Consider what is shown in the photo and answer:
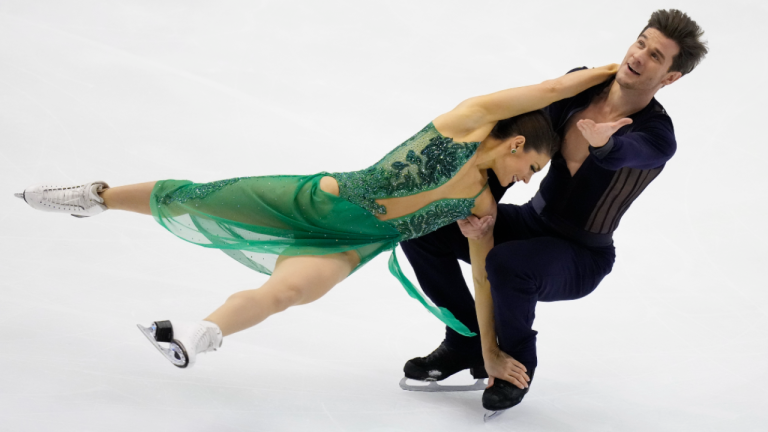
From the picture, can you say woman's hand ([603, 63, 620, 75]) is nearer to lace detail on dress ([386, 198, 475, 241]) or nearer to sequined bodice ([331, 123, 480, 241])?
sequined bodice ([331, 123, 480, 241])

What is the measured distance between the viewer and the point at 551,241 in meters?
3.46

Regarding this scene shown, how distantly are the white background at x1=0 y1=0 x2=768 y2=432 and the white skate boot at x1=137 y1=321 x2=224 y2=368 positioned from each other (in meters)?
0.55

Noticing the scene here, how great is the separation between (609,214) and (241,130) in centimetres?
Result: 335

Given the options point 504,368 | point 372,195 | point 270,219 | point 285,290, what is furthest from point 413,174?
point 504,368

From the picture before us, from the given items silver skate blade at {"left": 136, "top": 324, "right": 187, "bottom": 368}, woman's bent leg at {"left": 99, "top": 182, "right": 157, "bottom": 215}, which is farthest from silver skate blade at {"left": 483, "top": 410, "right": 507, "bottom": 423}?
woman's bent leg at {"left": 99, "top": 182, "right": 157, "bottom": 215}

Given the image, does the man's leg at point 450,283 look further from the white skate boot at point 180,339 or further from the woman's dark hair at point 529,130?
the white skate boot at point 180,339

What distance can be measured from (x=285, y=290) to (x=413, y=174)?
726mm

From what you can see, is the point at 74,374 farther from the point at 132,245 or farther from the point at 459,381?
the point at 459,381

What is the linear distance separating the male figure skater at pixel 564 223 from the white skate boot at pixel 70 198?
1475mm

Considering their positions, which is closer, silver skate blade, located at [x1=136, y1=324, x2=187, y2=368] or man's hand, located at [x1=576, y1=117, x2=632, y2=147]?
silver skate blade, located at [x1=136, y1=324, x2=187, y2=368]

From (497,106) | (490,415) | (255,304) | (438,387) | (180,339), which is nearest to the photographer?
(180,339)

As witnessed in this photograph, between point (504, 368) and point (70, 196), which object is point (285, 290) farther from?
point (70, 196)

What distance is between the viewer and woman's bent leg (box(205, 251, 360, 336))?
2742 millimetres

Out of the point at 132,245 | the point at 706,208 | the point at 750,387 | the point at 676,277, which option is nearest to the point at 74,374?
the point at 132,245
